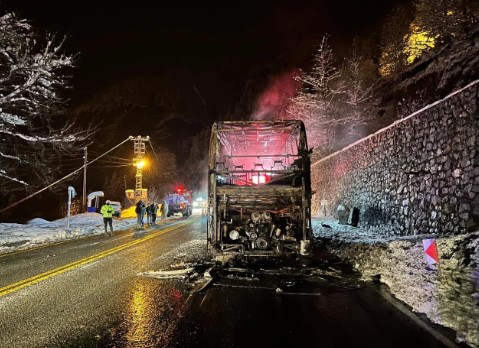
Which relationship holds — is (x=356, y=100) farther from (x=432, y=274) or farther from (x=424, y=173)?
(x=432, y=274)

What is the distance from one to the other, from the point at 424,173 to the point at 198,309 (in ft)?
29.5

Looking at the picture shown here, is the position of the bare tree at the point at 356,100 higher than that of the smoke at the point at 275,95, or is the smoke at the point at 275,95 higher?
the smoke at the point at 275,95

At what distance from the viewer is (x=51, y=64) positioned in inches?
680

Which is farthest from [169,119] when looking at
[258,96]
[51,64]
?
[51,64]

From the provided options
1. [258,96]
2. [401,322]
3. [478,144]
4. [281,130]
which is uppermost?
[258,96]

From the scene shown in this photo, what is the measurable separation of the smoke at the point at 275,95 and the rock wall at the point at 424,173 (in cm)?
3319

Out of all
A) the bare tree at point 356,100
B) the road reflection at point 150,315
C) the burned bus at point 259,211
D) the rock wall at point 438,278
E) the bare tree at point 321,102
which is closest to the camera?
the road reflection at point 150,315

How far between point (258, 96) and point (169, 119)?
56.4 meters

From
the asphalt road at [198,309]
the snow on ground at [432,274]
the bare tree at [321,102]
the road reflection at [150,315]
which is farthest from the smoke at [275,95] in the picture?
the road reflection at [150,315]

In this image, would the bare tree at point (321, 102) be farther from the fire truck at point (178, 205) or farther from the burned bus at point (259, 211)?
the burned bus at point (259, 211)

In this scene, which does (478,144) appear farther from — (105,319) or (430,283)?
(105,319)

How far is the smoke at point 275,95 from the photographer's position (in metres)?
52.8

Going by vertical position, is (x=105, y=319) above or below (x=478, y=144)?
below

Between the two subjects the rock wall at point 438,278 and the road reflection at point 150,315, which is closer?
the road reflection at point 150,315
